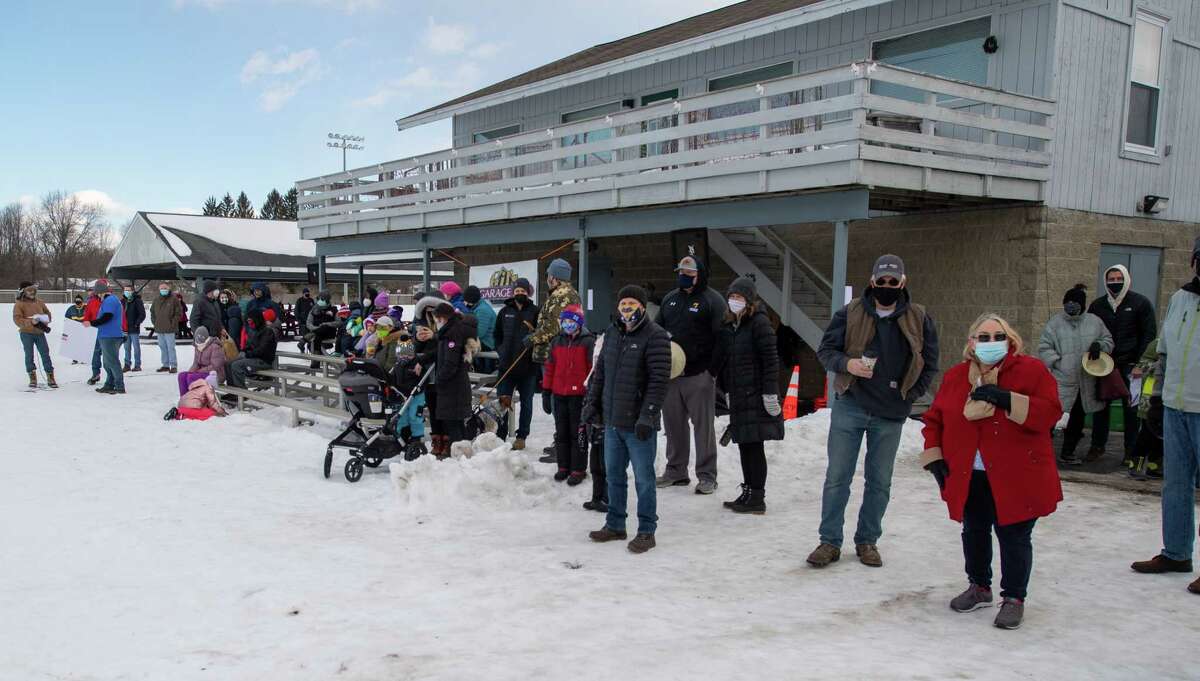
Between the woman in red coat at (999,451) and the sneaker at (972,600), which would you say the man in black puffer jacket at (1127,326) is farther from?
the woman in red coat at (999,451)

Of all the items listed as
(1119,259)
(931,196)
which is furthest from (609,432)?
(1119,259)

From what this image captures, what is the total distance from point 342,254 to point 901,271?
1733 cm

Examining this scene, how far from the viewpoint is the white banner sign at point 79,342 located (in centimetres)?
1531

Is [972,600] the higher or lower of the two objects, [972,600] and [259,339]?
the lower

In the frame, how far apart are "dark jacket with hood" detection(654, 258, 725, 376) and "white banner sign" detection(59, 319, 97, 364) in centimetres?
1247

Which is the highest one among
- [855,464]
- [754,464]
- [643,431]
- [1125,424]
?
[643,431]

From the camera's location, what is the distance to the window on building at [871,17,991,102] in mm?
11664

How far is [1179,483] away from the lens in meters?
4.99

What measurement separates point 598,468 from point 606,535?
1.05 meters

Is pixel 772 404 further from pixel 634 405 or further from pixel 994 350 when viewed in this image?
pixel 994 350

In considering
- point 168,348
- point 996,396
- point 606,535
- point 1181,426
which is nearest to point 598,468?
point 606,535

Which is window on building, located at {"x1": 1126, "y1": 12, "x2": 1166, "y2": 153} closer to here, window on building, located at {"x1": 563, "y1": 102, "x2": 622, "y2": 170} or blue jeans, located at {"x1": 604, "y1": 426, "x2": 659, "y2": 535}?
window on building, located at {"x1": 563, "y1": 102, "x2": 622, "y2": 170}

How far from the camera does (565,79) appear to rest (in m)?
16.3

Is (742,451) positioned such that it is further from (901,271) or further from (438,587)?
(438,587)
